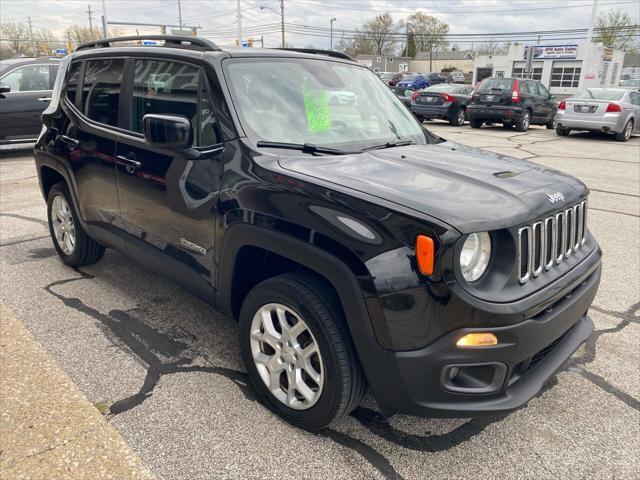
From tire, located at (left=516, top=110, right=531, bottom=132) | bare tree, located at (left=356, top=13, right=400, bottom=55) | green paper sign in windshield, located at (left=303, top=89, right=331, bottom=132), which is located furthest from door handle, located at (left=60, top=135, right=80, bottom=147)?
bare tree, located at (left=356, top=13, right=400, bottom=55)

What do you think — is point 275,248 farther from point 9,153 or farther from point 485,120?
point 485,120

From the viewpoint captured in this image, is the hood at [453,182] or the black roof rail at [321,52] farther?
the black roof rail at [321,52]

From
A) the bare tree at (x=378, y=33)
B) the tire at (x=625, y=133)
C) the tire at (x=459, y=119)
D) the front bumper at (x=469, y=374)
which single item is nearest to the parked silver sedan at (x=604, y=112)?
the tire at (x=625, y=133)

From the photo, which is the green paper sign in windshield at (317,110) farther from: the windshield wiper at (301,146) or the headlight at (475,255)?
the headlight at (475,255)

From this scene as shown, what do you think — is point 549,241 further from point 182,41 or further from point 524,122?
point 524,122

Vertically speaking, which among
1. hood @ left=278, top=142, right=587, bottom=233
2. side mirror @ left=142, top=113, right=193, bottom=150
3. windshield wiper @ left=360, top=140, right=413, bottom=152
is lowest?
hood @ left=278, top=142, right=587, bottom=233

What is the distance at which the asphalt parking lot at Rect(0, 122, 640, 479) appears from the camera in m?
2.39

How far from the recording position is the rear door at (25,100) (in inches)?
415

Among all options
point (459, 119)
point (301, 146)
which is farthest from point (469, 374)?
point (459, 119)

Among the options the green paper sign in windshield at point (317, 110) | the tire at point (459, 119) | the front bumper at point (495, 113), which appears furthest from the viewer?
the tire at point (459, 119)

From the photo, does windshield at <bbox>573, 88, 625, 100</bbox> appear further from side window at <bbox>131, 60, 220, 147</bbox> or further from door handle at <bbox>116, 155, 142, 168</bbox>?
door handle at <bbox>116, 155, 142, 168</bbox>

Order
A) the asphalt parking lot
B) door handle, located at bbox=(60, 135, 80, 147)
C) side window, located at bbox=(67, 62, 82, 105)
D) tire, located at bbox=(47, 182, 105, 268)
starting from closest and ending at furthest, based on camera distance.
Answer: the asphalt parking lot → door handle, located at bbox=(60, 135, 80, 147) → side window, located at bbox=(67, 62, 82, 105) → tire, located at bbox=(47, 182, 105, 268)

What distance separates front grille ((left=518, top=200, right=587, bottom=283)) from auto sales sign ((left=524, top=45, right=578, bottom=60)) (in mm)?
44749

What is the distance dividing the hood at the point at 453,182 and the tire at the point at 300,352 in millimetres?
535
